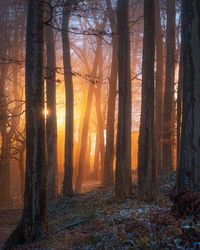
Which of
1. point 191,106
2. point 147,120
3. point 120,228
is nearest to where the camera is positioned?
point 120,228

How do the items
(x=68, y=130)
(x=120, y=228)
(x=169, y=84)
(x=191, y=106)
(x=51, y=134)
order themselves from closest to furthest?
(x=120, y=228)
(x=191, y=106)
(x=51, y=134)
(x=68, y=130)
(x=169, y=84)

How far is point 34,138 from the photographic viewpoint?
7004 mm

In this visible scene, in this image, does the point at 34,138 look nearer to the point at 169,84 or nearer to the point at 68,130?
the point at 68,130

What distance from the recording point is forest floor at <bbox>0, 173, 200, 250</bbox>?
5.06 m

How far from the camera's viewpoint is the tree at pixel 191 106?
21.8ft

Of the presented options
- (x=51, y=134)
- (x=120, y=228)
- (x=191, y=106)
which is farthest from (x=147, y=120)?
(x=51, y=134)

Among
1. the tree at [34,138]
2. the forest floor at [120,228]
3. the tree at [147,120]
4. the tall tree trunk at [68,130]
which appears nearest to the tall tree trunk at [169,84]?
the forest floor at [120,228]

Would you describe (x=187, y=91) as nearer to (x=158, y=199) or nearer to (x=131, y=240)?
(x=131, y=240)

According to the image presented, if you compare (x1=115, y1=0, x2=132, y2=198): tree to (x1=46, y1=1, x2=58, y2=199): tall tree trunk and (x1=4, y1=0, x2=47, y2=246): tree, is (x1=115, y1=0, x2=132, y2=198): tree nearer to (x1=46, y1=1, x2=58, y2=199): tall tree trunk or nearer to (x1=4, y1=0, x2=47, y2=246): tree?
(x1=46, y1=1, x2=58, y2=199): tall tree trunk

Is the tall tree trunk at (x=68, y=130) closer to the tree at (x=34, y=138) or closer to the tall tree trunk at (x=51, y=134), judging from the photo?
the tall tree trunk at (x=51, y=134)

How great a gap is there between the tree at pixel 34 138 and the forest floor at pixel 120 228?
1.59 feet

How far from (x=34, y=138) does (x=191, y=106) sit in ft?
13.1

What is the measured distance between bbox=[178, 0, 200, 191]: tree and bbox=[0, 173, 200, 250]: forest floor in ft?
3.52

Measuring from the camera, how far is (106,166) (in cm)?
1510
